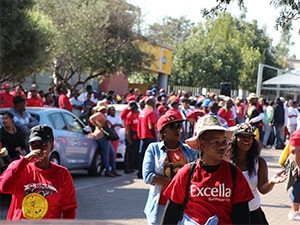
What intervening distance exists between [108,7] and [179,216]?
24.9 metres

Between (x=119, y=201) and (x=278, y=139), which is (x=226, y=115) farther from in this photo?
(x=278, y=139)

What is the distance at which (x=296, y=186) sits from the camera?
1051 centimetres

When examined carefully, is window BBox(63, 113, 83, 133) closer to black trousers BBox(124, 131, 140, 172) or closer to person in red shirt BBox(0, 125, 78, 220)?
black trousers BBox(124, 131, 140, 172)

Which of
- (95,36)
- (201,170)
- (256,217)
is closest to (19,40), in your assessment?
(256,217)

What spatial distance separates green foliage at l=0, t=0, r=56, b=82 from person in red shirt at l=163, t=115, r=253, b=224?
446 inches

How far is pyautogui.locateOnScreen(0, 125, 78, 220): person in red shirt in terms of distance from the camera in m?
5.27

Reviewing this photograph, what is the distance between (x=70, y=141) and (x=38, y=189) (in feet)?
30.0

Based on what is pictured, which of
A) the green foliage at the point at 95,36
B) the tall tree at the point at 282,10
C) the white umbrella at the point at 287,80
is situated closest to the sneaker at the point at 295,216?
the tall tree at the point at 282,10

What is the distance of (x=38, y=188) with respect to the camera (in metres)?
5.25

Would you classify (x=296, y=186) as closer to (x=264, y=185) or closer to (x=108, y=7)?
(x=264, y=185)

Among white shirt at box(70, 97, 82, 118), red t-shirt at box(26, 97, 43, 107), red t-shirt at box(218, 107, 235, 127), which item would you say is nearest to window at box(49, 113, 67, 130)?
red t-shirt at box(26, 97, 43, 107)

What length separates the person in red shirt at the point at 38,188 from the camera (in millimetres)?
5266

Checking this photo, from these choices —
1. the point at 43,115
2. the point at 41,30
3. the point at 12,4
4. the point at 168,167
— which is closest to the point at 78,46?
the point at 41,30

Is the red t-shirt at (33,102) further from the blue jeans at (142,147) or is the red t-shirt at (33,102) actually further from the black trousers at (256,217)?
the black trousers at (256,217)
